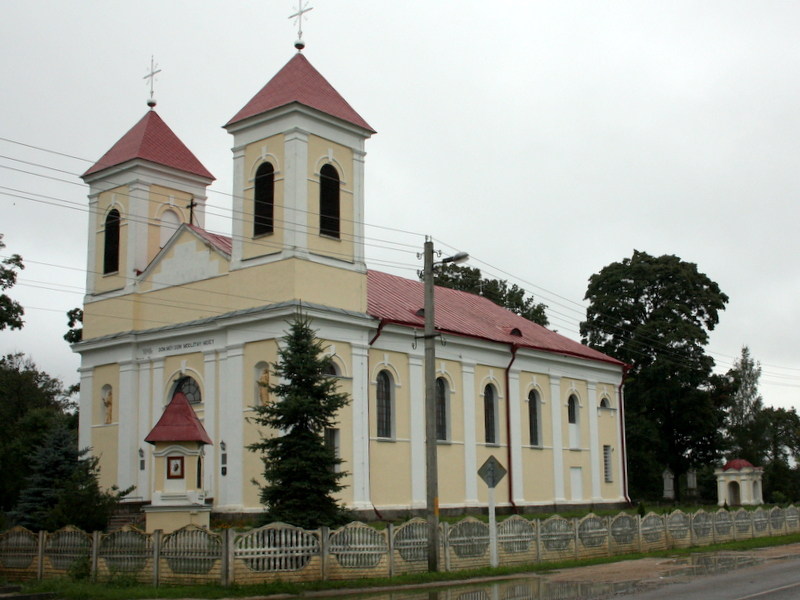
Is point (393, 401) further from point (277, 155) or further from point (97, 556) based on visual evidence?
point (97, 556)

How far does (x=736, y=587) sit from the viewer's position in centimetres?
1733

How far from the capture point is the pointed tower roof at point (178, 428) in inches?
915

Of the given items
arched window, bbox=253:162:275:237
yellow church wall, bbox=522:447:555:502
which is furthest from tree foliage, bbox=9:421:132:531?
yellow church wall, bbox=522:447:555:502

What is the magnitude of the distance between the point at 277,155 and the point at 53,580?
15.0 meters

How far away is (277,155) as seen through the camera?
30375 millimetres

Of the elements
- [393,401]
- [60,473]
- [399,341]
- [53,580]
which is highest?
[399,341]

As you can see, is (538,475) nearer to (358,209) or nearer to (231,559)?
(358,209)

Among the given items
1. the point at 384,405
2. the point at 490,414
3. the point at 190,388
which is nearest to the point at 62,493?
the point at 190,388

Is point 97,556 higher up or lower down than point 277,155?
lower down

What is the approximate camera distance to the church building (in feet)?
96.8

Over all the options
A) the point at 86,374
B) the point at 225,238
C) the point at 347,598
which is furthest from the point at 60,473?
the point at 347,598

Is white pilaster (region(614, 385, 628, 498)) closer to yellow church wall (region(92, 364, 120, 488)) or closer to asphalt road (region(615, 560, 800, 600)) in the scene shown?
asphalt road (region(615, 560, 800, 600))

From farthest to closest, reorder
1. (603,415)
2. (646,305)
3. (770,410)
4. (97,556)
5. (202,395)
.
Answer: (770,410)
(646,305)
(603,415)
(202,395)
(97,556)

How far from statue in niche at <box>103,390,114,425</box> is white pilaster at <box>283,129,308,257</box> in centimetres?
1019
